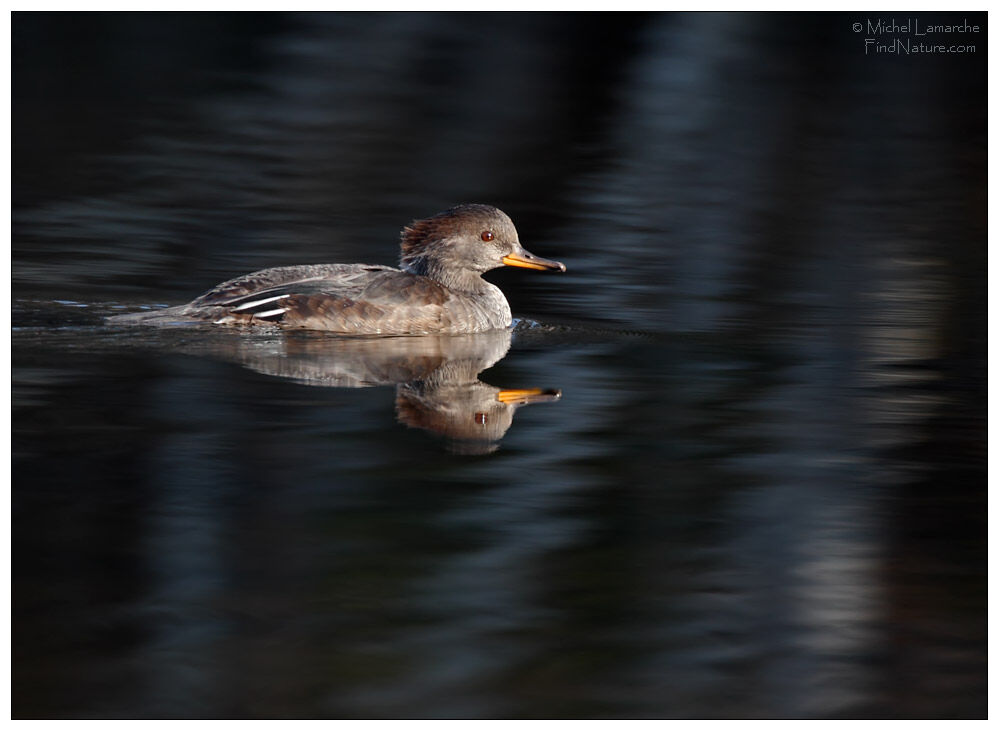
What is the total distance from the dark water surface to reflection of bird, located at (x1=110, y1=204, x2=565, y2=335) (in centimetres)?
20

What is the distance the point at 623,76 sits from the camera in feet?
72.0

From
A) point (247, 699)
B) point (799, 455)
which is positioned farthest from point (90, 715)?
point (799, 455)

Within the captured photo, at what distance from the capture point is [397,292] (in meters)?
9.84

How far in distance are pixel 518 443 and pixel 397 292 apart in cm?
267

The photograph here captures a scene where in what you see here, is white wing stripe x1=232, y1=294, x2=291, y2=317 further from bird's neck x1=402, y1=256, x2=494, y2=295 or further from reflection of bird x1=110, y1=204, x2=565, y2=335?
bird's neck x1=402, y1=256, x2=494, y2=295

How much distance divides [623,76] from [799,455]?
50.2ft

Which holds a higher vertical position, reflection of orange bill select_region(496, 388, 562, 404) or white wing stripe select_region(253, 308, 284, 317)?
white wing stripe select_region(253, 308, 284, 317)

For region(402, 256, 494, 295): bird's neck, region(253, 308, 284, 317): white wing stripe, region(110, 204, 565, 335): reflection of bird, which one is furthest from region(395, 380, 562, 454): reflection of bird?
region(402, 256, 494, 295): bird's neck

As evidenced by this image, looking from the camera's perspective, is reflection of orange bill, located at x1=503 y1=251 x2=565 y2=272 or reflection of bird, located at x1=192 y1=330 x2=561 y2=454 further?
reflection of orange bill, located at x1=503 y1=251 x2=565 y2=272

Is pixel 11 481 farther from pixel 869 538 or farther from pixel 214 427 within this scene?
pixel 869 538

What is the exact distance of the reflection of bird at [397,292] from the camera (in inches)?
377

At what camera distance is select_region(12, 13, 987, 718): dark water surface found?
4.98 meters

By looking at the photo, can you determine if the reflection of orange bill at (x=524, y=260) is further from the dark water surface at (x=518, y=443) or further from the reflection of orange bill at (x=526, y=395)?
the reflection of orange bill at (x=526, y=395)

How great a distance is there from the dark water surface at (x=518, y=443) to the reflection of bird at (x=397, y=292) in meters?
0.20
